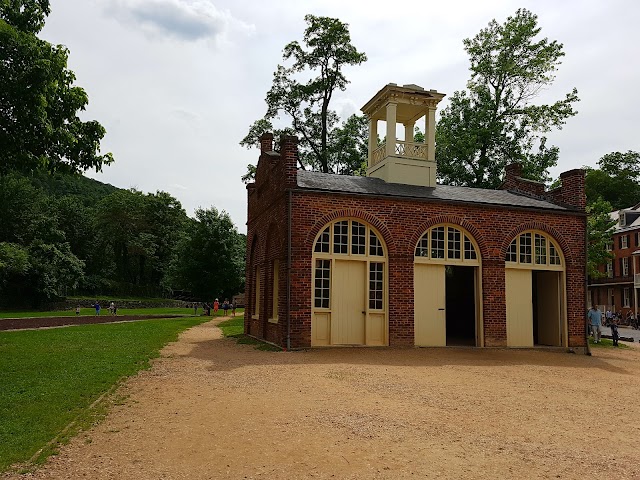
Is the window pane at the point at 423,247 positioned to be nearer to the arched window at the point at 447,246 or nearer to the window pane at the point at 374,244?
the arched window at the point at 447,246

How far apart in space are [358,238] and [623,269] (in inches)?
1904

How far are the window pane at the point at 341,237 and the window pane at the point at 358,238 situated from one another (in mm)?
170

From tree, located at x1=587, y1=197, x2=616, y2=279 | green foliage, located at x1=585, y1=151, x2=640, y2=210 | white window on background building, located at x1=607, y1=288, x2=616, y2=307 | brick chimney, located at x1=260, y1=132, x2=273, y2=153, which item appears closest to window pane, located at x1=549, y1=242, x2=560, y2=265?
brick chimney, located at x1=260, y1=132, x2=273, y2=153

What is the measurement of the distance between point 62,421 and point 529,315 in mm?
Result: 13761

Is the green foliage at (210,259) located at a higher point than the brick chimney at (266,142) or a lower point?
lower

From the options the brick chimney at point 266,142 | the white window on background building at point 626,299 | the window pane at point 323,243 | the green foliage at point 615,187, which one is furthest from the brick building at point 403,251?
the green foliage at point 615,187

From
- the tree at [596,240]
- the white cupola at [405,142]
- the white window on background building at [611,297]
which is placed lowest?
the white window on background building at [611,297]

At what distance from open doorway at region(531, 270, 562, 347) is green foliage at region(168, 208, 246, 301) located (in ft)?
101

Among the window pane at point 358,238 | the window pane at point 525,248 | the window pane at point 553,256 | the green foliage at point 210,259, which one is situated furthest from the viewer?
the green foliage at point 210,259

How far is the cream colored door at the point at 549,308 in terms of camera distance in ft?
56.5

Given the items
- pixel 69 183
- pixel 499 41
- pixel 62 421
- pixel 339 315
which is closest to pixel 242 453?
pixel 62 421

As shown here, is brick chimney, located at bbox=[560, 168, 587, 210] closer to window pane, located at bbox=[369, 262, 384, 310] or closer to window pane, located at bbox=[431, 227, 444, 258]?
window pane, located at bbox=[431, 227, 444, 258]

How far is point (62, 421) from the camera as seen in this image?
→ 6.45 m

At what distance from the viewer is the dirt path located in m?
5.16
